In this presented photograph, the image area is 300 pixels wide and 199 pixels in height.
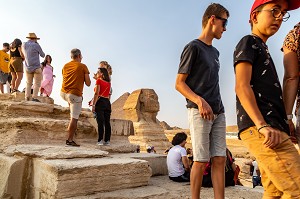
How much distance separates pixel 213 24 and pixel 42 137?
11.3ft

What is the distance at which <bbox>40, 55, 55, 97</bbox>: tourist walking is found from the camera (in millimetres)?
8922

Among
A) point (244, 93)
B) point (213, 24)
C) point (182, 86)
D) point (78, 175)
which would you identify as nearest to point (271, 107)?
point (244, 93)

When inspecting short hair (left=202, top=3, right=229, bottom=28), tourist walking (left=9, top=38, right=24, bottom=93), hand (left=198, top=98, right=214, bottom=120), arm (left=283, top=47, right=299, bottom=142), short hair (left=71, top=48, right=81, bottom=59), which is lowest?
hand (left=198, top=98, right=214, bottom=120)

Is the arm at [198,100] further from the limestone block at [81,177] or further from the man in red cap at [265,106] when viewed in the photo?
the limestone block at [81,177]

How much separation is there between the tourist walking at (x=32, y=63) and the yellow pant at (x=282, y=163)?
5.98 meters

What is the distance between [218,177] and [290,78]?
46.4 inches

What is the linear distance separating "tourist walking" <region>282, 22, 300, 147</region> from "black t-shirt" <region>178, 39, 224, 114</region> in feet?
2.65

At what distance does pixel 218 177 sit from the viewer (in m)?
2.51

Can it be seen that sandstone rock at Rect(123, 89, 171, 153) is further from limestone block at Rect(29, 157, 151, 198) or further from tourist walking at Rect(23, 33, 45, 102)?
limestone block at Rect(29, 157, 151, 198)

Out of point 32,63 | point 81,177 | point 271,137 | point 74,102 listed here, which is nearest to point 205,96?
point 271,137

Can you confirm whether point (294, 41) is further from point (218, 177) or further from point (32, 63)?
point (32, 63)

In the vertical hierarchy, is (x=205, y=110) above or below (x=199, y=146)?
above

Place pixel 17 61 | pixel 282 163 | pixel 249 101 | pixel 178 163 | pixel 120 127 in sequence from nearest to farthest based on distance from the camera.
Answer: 1. pixel 282 163
2. pixel 249 101
3. pixel 178 163
4. pixel 120 127
5. pixel 17 61

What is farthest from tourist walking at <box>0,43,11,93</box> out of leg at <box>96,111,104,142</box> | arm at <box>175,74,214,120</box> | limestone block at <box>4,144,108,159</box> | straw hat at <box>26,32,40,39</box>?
arm at <box>175,74,214,120</box>
